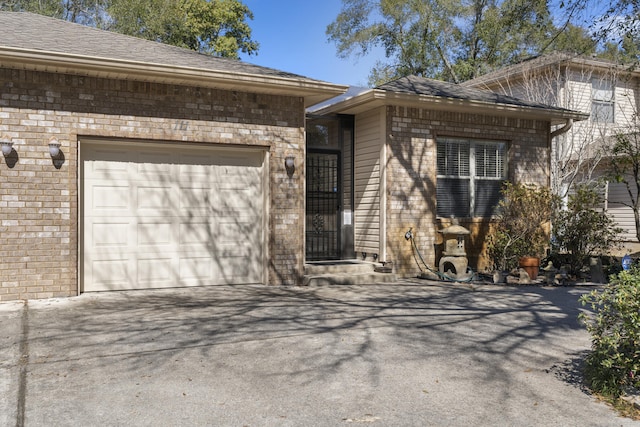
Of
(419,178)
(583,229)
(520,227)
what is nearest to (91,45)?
(419,178)

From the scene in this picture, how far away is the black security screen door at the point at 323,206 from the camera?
11.0 metres

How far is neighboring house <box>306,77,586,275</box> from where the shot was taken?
10.6m

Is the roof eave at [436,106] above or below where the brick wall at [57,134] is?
above

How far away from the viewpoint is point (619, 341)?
4.03 metres

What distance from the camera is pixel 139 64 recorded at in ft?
25.7

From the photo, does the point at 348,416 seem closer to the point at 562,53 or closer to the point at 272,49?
the point at 562,53

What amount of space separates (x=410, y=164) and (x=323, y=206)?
1.93m

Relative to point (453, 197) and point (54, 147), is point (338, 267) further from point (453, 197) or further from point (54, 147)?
point (54, 147)

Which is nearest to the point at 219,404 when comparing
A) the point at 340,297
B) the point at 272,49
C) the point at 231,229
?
the point at 340,297

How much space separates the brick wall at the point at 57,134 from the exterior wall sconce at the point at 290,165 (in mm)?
1116

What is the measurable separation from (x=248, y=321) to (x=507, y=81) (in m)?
14.2

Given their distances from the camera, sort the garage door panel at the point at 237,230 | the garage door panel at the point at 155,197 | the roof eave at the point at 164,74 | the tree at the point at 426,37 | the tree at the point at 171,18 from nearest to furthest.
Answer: the roof eave at the point at 164,74 → the garage door panel at the point at 155,197 → the garage door panel at the point at 237,230 → the tree at the point at 171,18 → the tree at the point at 426,37

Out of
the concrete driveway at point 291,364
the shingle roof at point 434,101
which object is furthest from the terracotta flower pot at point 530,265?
the shingle roof at point 434,101

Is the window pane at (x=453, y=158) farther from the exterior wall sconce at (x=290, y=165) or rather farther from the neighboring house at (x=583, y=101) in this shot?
the neighboring house at (x=583, y=101)
